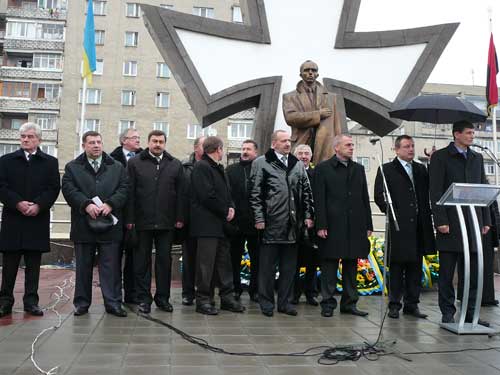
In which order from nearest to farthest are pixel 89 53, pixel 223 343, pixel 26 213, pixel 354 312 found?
pixel 223 343 → pixel 26 213 → pixel 354 312 → pixel 89 53

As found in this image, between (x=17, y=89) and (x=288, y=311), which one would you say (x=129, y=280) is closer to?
(x=288, y=311)

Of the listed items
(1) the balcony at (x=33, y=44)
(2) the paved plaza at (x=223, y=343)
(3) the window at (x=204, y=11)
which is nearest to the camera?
(2) the paved plaza at (x=223, y=343)

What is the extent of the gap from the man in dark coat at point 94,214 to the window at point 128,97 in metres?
34.8

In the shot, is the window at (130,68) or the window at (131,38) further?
the window at (131,38)

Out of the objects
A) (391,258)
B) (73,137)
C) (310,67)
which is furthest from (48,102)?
(391,258)

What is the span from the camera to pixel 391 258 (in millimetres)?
6266

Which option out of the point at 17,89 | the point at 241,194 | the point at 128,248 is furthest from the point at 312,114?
the point at 17,89

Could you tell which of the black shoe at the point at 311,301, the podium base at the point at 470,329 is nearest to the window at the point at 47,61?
the black shoe at the point at 311,301

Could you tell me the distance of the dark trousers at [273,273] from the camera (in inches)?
241

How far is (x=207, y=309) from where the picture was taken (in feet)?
19.6

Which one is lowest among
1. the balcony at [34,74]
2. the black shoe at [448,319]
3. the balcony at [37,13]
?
the black shoe at [448,319]

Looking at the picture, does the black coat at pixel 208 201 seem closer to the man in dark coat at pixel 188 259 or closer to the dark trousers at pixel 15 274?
the man in dark coat at pixel 188 259

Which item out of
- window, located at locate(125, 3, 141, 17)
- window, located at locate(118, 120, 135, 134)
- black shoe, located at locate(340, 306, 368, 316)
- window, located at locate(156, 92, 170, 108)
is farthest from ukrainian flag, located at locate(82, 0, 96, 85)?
window, located at locate(125, 3, 141, 17)

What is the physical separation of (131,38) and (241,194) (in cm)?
3619
